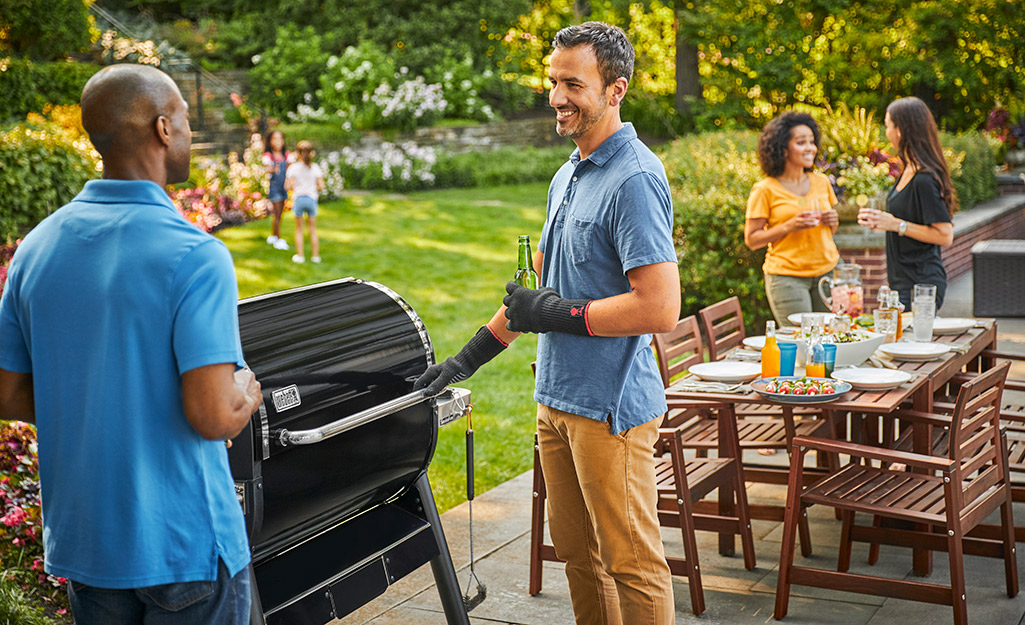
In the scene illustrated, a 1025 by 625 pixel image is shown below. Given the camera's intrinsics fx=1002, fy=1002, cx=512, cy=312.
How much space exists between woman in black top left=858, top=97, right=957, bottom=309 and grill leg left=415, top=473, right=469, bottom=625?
10.1 feet

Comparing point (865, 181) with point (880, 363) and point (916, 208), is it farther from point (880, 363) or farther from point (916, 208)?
point (880, 363)

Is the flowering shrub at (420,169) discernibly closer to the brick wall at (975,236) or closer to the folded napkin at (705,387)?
the brick wall at (975,236)

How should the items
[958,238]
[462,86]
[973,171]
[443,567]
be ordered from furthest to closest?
1. [462,86]
2. [973,171]
3. [958,238]
4. [443,567]

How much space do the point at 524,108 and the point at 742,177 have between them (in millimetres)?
14451

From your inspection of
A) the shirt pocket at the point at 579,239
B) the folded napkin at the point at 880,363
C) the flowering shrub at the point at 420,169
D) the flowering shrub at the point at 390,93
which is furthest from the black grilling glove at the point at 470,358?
the flowering shrub at the point at 390,93

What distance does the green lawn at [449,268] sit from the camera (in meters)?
6.20

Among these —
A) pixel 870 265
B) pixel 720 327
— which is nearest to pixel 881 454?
pixel 720 327

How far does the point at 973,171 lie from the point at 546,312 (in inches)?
501

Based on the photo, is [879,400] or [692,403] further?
[692,403]

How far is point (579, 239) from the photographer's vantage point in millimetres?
2625

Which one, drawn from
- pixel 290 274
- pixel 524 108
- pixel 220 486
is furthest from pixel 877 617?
pixel 524 108

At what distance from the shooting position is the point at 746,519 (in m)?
4.06

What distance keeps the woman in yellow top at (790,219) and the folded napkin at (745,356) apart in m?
1.01

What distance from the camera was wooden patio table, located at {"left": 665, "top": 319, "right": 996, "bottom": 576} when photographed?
371 cm
